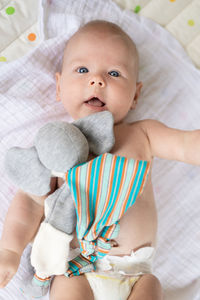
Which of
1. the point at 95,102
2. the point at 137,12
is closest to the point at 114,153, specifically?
the point at 95,102

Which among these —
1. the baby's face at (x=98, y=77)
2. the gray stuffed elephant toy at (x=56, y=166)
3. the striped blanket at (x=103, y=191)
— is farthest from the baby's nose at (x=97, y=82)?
the striped blanket at (x=103, y=191)

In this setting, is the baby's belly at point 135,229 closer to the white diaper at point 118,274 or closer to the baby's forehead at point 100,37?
the white diaper at point 118,274

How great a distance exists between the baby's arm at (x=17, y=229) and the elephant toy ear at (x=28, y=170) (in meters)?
0.16

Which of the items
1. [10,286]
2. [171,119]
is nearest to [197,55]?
[171,119]

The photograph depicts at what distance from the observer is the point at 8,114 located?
1.28 metres

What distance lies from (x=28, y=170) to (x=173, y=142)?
1.66ft

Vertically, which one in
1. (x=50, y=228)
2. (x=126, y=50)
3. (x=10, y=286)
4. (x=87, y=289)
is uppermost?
(x=126, y=50)

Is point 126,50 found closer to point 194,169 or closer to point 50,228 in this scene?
point 194,169

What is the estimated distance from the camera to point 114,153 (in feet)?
3.64

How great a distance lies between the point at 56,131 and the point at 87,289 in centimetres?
53

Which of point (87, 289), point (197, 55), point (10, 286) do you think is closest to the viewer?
point (87, 289)

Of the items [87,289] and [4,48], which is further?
[4,48]

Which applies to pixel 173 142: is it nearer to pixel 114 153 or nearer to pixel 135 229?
pixel 114 153

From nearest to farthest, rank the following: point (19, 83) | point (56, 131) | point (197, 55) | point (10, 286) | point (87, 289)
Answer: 1. point (56, 131)
2. point (87, 289)
3. point (10, 286)
4. point (19, 83)
5. point (197, 55)
